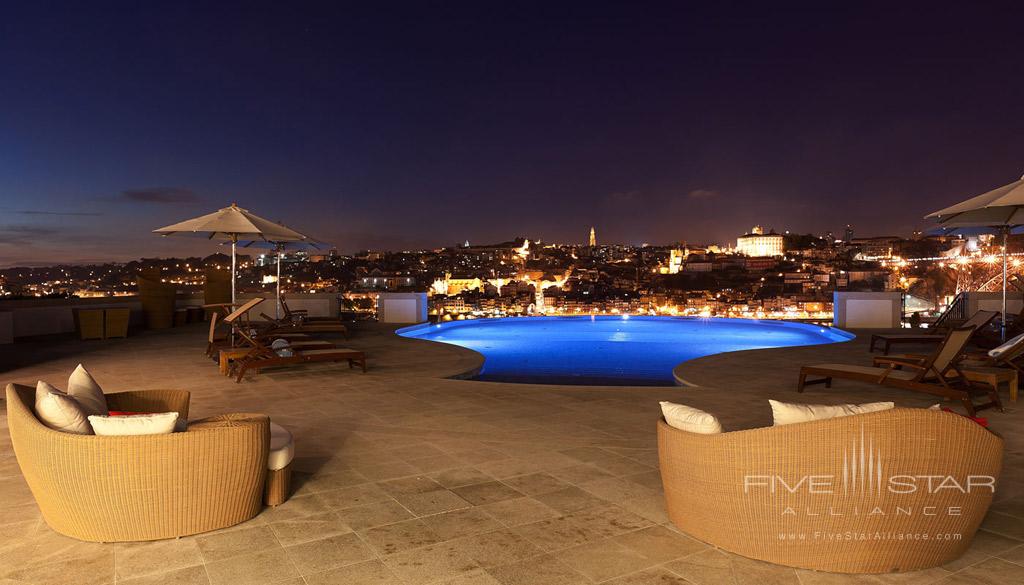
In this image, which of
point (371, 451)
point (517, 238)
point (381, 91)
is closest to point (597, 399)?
point (371, 451)

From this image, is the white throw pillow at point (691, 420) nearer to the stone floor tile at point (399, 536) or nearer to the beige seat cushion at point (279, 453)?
the stone floor tile at point (399, 536)

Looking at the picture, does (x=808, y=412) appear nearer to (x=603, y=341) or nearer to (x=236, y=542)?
(x=236, y=542)

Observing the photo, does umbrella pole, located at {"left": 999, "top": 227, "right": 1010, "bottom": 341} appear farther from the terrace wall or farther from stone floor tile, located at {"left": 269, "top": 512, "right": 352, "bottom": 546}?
the terrace wall

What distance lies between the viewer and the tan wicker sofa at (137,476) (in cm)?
274

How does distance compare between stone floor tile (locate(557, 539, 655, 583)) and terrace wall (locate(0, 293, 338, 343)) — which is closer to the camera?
stone floor tile (locate(557, 539, 655, 583))

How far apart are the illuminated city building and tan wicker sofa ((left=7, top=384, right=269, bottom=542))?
360 feet

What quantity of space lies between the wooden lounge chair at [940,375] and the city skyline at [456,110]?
12.0 meters

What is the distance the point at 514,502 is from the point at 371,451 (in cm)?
147

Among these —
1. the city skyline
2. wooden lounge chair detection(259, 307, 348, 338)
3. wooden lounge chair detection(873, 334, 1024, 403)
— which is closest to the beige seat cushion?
wooden lounge chair detection(873, 334, 1024, 403)

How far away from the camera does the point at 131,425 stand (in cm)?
283

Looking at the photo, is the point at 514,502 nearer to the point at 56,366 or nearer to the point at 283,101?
the point at 56,366

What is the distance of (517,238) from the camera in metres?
46.4

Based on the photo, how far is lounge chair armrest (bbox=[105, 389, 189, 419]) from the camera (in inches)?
149

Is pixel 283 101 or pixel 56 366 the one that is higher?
pixel 283 101
